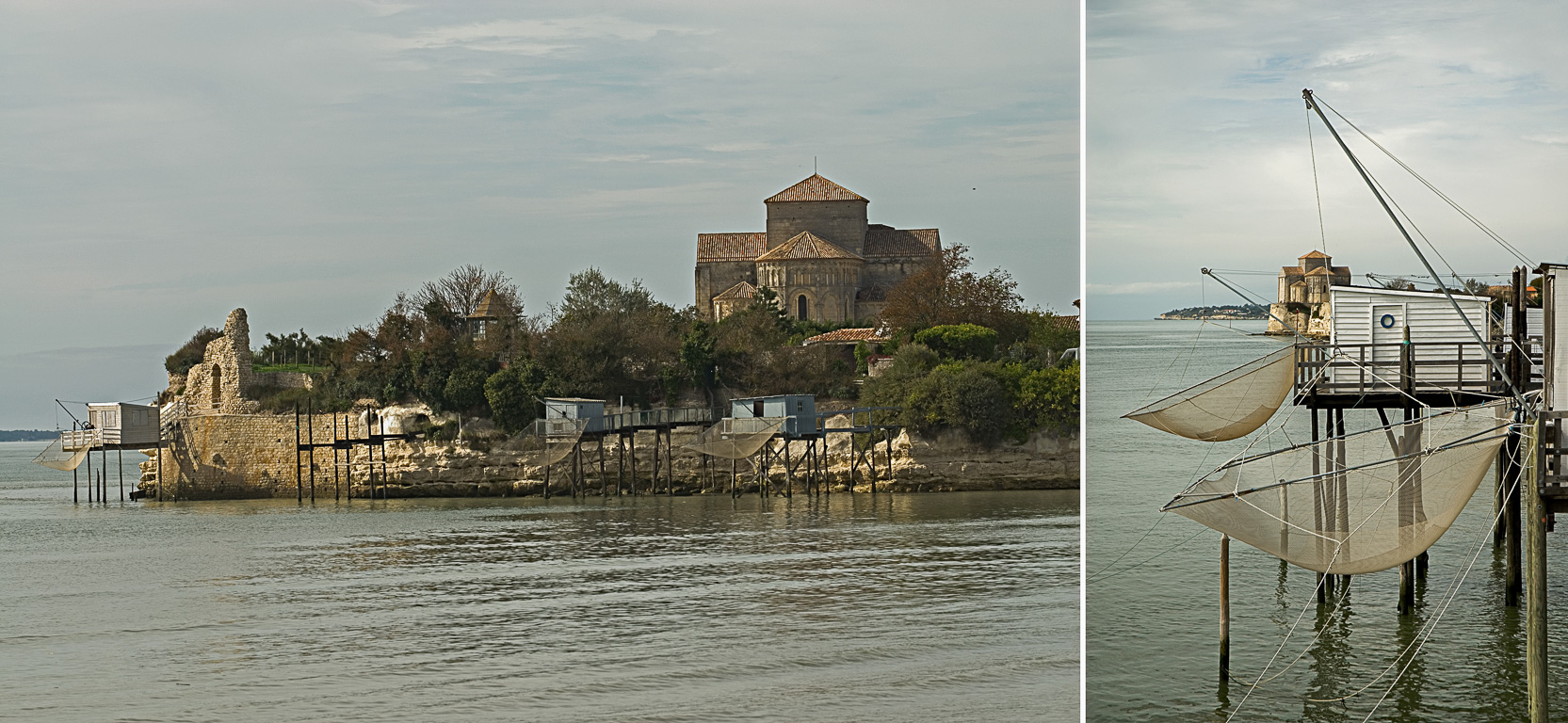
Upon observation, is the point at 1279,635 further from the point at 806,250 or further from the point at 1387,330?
the point at 806,250

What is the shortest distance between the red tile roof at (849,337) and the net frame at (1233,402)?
25.9 meters

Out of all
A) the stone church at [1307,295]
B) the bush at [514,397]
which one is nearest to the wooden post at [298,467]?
the bush at [514,397]

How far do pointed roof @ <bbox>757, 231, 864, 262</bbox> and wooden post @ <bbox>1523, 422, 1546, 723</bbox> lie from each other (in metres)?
43.2

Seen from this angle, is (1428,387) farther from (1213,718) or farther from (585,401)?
(585,401)

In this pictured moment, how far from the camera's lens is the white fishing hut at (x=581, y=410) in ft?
110

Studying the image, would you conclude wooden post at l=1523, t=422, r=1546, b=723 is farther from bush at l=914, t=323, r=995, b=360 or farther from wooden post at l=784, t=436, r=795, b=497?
bush at l=914, t=323, r=995, b=360

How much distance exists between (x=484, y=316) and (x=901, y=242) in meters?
17.3

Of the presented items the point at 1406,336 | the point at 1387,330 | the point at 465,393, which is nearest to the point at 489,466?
the point at 465,393

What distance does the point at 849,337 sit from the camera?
40812mm

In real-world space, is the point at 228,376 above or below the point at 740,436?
above

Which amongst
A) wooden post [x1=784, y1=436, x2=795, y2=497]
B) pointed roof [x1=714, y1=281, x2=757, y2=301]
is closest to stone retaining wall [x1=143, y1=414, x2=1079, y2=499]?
wooden post [x1=784, y1=436, x2=795, y2=497]

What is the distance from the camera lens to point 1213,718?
29.5ft

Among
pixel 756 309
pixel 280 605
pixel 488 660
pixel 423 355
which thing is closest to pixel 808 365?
pixel 756 309

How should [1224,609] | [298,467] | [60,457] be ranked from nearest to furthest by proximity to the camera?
[1224,609]
[298,467]
[60,457]
